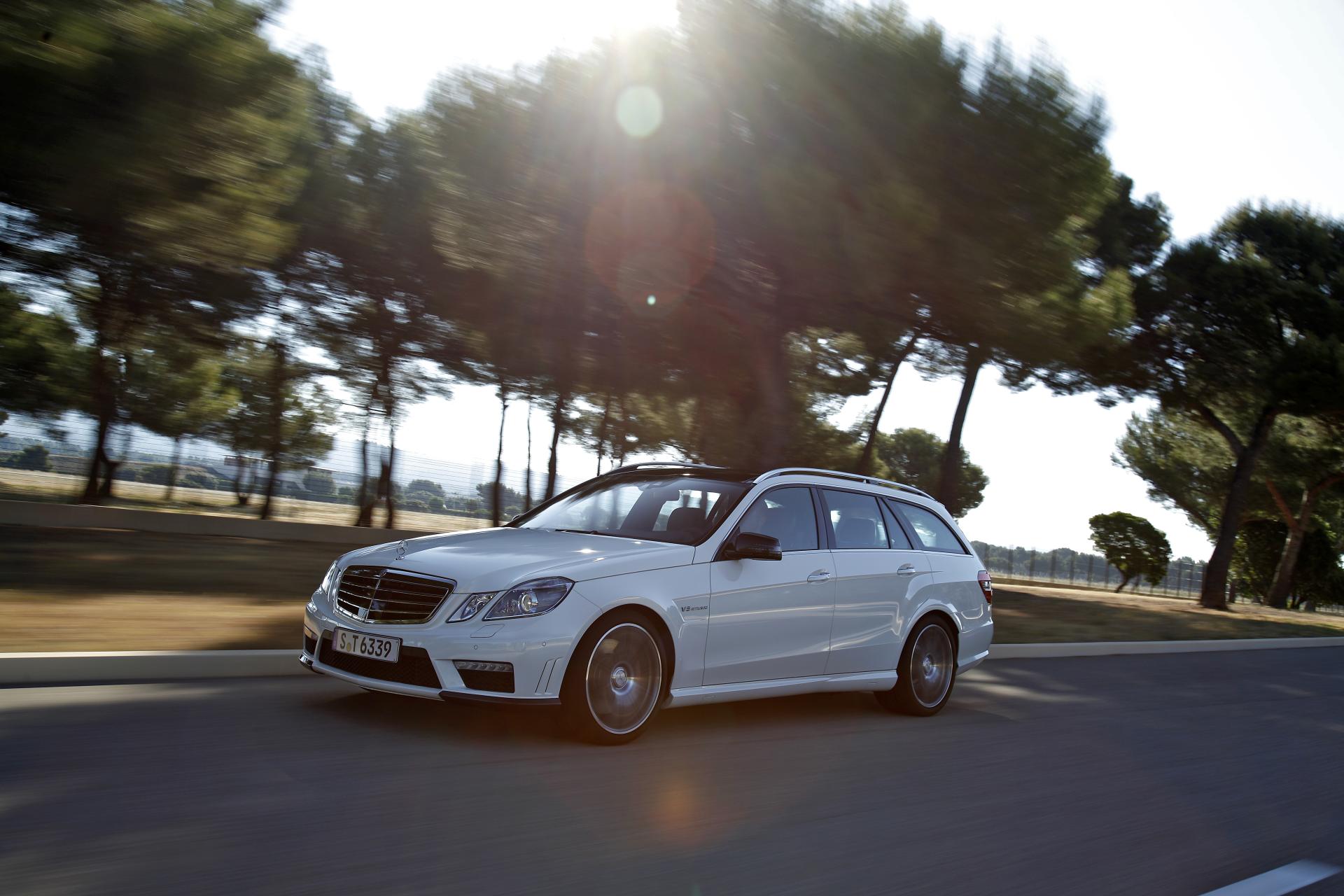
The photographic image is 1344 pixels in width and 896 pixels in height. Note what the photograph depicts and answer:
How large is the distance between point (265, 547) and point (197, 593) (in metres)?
5.84

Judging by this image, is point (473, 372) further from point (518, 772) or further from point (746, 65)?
point (518, 772)

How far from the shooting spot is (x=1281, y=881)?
15.8 ft

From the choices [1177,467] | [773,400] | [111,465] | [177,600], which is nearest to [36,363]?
[111,465]

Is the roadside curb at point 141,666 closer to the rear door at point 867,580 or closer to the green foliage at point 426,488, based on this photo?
the rear door at point 867,580

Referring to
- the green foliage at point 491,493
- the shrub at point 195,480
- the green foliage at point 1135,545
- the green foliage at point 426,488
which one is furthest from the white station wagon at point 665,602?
the green foliage at point 1135,545

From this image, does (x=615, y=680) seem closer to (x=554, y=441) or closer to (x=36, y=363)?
(x=36, y=363)

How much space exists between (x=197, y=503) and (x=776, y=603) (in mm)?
17025

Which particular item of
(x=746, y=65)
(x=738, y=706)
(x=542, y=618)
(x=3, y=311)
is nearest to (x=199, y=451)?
(x=3, y=311)

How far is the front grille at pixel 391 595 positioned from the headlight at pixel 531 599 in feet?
0.97

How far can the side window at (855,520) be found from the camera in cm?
792

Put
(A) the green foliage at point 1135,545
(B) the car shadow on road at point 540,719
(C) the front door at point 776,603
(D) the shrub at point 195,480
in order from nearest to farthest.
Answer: (B) the car shadow on road at point 540,719, (C) the front door at point 776,603, (D) the shrub at point 195,480, (A) the green foliage at point 1135,545

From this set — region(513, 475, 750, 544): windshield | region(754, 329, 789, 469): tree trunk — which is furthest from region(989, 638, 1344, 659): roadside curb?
region(513, 475, 750, 544): windshield

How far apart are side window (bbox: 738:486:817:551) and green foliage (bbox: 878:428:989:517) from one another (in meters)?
66.0

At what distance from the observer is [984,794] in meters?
6.07
